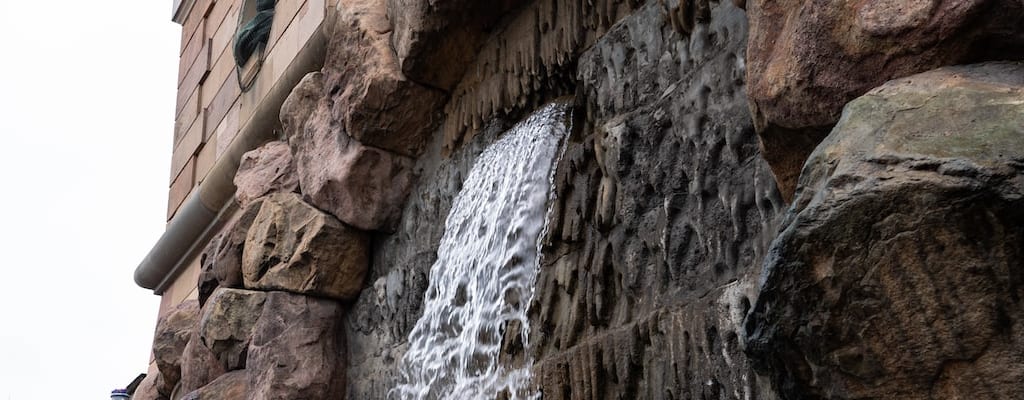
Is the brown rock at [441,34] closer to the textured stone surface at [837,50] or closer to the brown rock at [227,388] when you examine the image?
the brown rock at [227,388]

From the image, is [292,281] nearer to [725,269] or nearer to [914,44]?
[725,269]

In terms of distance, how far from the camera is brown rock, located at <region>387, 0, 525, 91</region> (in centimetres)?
535

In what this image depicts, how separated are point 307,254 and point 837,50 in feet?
12.9

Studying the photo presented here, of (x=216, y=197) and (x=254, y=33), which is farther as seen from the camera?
(x=216, y=197)

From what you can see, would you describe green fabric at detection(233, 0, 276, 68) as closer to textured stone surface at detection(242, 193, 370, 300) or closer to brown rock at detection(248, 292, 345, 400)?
textured stone surface at detection(242, 193, 370, 300)

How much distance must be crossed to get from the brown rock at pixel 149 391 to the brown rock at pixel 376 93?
3119mm

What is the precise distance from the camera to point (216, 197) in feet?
29.9

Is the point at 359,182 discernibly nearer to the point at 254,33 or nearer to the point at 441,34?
the point at 441,34

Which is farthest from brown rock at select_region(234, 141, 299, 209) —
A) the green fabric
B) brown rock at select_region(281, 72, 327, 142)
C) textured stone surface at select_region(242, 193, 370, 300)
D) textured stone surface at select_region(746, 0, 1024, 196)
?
textured stone surface at select_region(746, 0, 1024, 196)

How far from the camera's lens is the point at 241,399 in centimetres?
625

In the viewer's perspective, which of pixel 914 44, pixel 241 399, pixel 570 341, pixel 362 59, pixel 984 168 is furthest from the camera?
pixel 241 399

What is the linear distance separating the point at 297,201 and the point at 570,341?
8.71ft

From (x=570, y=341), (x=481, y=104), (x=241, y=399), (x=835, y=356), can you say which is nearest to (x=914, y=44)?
(x=835, y=356)

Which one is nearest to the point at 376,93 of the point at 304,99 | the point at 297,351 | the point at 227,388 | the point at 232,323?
the point at 304,99
